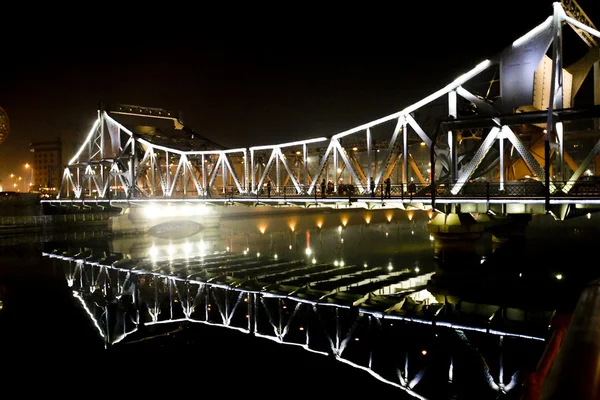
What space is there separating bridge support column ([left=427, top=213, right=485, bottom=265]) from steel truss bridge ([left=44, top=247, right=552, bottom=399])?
9.02ft

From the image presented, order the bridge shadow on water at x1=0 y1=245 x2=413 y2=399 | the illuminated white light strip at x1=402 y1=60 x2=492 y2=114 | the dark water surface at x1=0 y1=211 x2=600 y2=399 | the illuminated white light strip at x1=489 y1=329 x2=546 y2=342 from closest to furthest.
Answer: the bridge shadow on water at x1=0 y1=245 x2=413 y2=399 < the dark water surface at x1=0 y1=211 x2=600 y2=399 < the illuminated white light strip at x1=489 y1=329 x2=546 y2=342 < the illuminated white light strip at x1=402 y1=60 x2=492 y2=114

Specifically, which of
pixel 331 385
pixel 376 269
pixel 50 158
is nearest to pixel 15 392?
pixel 331 385

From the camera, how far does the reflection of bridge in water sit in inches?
550

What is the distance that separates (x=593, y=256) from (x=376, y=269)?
16.1 metres

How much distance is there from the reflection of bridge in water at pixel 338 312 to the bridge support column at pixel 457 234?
2358 mm

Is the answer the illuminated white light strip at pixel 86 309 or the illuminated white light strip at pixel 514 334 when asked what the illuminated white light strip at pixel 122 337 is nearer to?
the illuminated white light strip at pixel 86 309

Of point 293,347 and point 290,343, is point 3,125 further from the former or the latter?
point 293,347

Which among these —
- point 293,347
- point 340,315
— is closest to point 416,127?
point 340,315

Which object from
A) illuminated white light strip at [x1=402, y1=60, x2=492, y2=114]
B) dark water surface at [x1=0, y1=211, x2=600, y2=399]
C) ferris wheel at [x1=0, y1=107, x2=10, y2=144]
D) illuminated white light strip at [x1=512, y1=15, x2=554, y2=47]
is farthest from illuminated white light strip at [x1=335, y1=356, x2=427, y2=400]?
ferris wheel at [x1=0, y1=107, x2=10, y2=144]

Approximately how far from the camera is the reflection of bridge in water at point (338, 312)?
1396 centimetres

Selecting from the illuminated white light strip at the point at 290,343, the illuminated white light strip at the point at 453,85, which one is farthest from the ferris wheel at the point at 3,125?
the illuminated white light strip at the point at 290,343

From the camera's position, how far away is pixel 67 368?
14602mm

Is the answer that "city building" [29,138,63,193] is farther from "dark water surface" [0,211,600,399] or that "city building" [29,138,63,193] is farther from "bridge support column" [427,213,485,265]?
"bridge support column" [427,213,485,265]

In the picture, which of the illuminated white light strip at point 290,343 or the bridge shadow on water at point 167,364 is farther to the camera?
the illuminated white light strip at point 290,343
